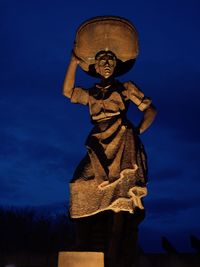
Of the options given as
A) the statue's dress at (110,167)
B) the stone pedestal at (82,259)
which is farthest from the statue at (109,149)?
the stone pedestal at (82,259)

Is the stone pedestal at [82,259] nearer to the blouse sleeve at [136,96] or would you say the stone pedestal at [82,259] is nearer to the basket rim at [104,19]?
the blouse sleeve at [136,96]

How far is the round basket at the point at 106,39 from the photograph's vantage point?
6254 millimetres

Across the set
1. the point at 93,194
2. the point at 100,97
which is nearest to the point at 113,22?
the point at 100,97

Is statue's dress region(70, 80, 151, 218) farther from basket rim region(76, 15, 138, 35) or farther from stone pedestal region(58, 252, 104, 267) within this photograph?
basket rim region(76, 15, 138, 35)

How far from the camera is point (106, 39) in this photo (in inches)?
249

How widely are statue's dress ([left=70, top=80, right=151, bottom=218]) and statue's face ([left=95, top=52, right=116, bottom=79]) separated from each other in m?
0.28

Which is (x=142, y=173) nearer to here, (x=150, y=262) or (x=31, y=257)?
(x=150, y=262)

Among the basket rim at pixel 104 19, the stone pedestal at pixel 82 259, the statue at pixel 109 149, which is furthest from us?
the basket rim at pixel 104 19

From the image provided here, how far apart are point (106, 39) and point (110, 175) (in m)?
1.74

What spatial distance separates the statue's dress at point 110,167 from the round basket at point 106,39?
1.87ft

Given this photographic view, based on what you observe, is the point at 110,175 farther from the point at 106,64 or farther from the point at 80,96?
the point at 106,64

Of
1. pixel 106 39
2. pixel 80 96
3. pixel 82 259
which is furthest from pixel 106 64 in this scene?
pixel 82 259

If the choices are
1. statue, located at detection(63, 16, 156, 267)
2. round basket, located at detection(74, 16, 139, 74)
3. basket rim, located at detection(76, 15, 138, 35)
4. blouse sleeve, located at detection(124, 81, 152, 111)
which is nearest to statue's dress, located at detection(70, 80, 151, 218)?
statue, located at detection(63, 16, 156, 267)

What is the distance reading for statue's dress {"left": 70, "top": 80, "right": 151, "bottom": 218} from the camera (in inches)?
223
